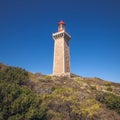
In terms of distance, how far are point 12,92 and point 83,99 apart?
398 inches

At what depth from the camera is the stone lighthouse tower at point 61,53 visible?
43438mm

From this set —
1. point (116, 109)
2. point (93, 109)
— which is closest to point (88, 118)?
point (93, 109)

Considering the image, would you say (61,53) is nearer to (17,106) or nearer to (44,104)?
(44,104)

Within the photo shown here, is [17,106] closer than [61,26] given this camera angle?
Yes

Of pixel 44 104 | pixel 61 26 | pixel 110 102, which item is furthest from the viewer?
pixel 61 26

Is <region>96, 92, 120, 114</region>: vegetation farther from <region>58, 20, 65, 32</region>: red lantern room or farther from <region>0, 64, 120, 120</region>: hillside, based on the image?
<region>58, 20, 65, 32</region>: red lantern room

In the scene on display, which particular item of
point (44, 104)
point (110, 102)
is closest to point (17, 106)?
point (44, 104)

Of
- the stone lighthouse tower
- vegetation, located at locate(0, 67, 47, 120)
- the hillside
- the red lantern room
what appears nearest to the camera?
vegetation, located at locate(0, 67, 47, 120)

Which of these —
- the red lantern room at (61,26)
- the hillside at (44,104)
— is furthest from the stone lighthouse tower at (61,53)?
the hillside at (44,104)

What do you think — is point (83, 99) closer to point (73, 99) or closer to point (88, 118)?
point (73, 99)

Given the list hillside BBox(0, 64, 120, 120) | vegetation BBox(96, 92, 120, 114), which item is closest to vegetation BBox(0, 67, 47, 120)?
hillside BBox(0, 64, 120, 120)

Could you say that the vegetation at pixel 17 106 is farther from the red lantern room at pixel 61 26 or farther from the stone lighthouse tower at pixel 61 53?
the red lantern room at pixel 61 26

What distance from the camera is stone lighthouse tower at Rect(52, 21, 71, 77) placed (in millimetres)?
43438

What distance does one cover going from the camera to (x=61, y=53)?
44812 mm
